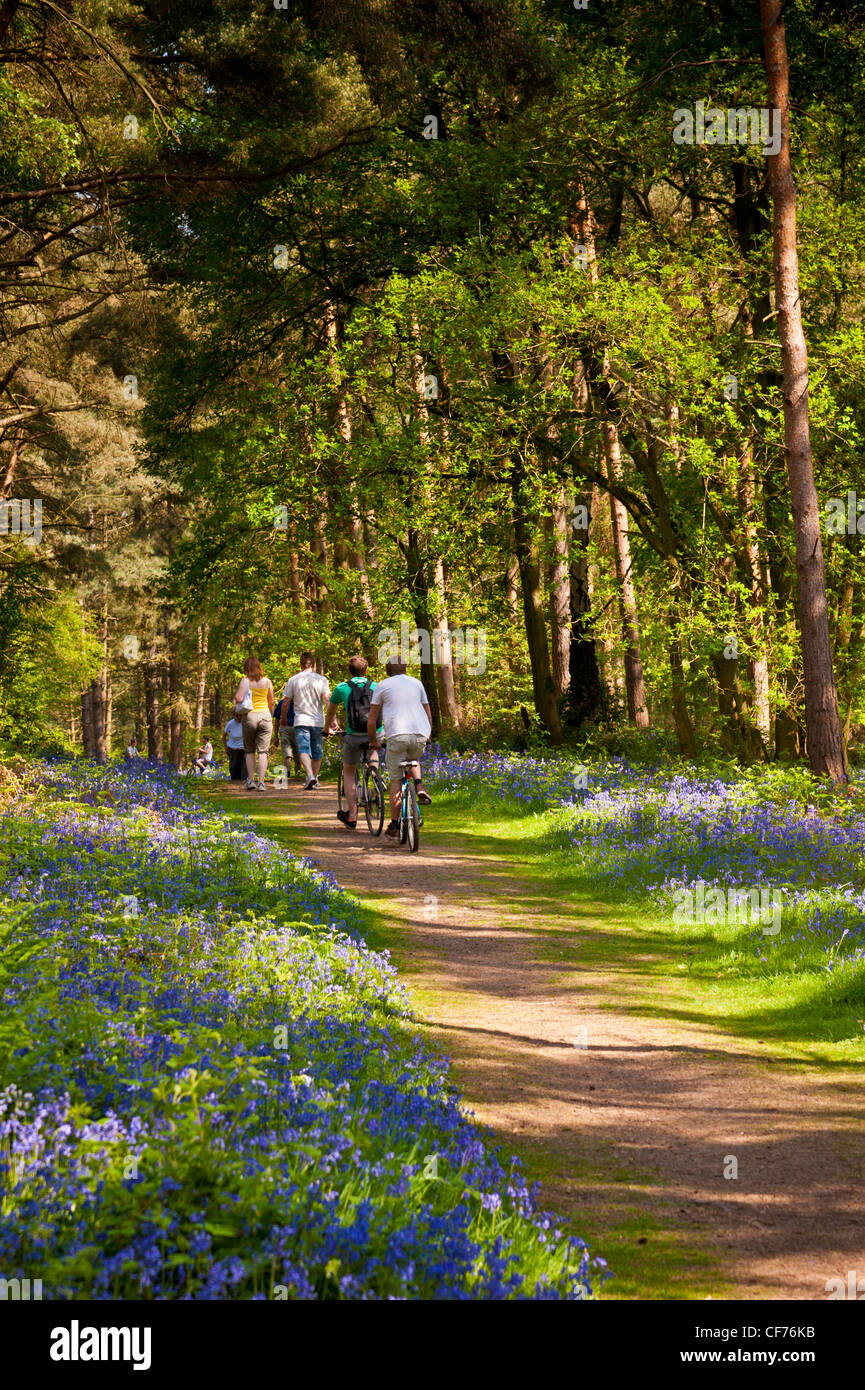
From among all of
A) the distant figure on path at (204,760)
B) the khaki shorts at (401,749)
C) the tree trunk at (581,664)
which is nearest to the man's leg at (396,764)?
the khaki shorts at (401,749)

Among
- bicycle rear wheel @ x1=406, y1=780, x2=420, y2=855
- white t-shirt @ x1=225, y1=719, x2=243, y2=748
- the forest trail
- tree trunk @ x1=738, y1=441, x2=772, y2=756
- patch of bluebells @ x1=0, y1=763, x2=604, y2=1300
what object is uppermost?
tree trunk @ x1=738, y1=441, x2=772, y2=756

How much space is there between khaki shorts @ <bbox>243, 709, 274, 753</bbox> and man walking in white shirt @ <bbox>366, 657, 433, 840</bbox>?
6.43 m

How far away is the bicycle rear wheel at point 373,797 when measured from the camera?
50.6 feet

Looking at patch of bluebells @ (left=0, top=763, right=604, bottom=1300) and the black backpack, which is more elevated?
the black backpack

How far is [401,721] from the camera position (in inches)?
538

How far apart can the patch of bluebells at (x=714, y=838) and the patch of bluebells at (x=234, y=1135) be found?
12.3 feet

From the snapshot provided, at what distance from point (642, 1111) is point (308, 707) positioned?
13.9 metres

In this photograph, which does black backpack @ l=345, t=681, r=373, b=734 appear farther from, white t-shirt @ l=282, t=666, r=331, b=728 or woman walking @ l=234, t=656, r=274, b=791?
woman walking @ l=234, t=656, r=274, b=791

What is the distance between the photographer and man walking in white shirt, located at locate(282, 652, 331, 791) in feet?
64.4

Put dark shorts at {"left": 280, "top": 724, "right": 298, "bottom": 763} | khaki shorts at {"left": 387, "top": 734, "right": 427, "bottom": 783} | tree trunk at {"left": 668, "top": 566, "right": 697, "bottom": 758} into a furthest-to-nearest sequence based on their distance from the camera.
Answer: dark shorts at {"left": 280, "top": 724, "right": 298, "bottom": 763}
tree trunk at {"left": 668, "top": 566, "right": 697, "bottom": 758}
khaki shorts at {"left": 387, "top": 734, "right": 427, "bottom": 783}

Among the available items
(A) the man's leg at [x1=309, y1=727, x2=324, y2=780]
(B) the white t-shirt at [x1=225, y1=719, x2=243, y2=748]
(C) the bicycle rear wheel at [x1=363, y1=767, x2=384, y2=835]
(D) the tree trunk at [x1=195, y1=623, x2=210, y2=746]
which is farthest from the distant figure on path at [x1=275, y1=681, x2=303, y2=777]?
(D) the tree trunk at [x1=195, y1=623, x2=210, y2=746]

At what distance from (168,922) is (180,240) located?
1771cm

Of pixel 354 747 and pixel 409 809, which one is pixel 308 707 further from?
pixel 409 809

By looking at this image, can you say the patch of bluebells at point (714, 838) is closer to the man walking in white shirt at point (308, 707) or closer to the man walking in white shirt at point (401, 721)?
the man walking in white shirt at point (401, 721)
